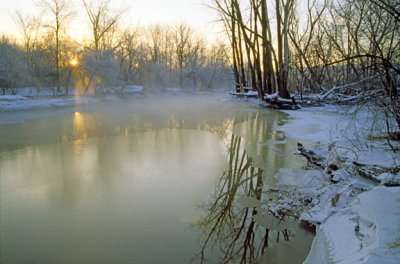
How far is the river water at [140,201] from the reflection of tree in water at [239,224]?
0.5 inches

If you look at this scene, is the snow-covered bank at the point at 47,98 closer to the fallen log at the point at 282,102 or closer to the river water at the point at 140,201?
the river water at the point at 140,201

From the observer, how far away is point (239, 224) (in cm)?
374

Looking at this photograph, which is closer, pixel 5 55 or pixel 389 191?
pixel 389 191

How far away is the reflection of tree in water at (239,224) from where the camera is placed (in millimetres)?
3178

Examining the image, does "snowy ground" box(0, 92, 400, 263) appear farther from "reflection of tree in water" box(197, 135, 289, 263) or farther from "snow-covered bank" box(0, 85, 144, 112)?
"snow-covered bank" box(0, 85, 144, 112)

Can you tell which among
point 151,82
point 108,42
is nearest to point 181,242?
point 108,42

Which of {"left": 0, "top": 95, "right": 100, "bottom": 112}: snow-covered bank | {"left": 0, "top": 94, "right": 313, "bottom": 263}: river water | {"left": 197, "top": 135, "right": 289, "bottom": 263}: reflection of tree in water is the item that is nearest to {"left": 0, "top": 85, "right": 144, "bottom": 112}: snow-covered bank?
{"left": 0, "top": 95, "right": 100, "bottom": 112}: snow-covered bank

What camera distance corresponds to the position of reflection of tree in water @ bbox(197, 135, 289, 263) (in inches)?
125

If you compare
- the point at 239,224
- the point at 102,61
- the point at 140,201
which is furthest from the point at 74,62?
the point at 239,224

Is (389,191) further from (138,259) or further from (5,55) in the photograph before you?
(5,55)

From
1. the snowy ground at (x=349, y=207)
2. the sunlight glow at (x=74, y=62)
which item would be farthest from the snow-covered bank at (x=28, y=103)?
the snowy ground at (x=349, y=207)

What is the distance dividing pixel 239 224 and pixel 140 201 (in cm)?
155

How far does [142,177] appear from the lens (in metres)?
5.55

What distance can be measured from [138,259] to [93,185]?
8.03 feet
